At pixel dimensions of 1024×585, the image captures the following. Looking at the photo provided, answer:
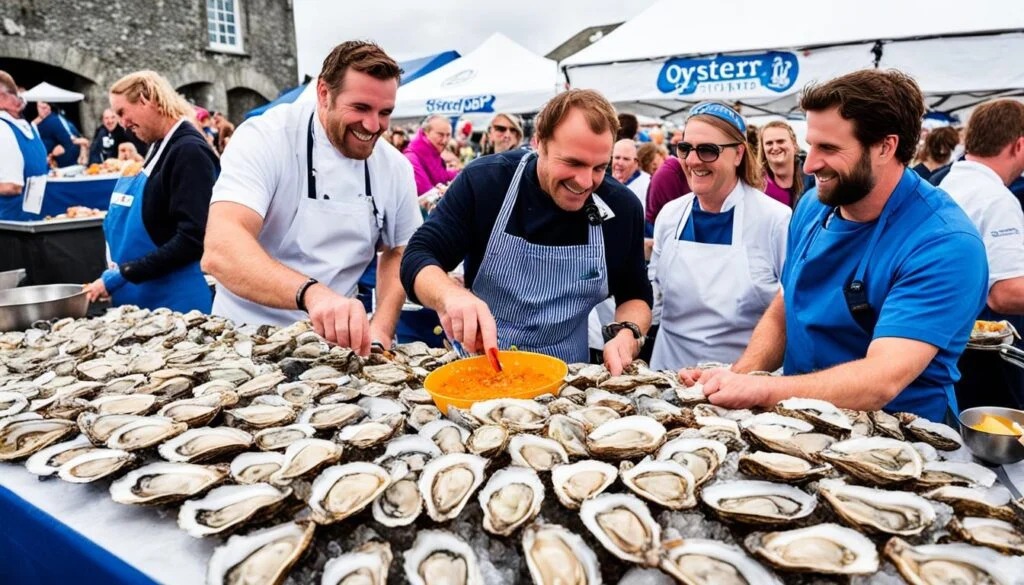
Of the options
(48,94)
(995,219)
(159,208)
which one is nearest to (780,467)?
(995,219)

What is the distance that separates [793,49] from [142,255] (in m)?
4.45

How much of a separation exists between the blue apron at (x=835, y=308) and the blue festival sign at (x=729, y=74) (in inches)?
122

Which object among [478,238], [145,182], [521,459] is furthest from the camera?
[145,182]

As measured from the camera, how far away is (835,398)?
1.51 metres

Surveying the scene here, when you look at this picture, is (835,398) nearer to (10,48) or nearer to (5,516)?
(5,516)

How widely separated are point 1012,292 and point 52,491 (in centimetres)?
319

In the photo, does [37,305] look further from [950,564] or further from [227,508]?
Result: [950,564]

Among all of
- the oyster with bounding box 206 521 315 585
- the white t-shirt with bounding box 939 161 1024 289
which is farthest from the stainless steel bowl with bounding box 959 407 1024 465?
the white t-shirt with bounding box 939 161 1024 289

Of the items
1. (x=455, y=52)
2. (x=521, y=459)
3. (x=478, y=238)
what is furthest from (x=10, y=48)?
(x=521, y=459)

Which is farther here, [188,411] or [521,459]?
[188,411]

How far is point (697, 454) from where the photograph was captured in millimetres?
1111

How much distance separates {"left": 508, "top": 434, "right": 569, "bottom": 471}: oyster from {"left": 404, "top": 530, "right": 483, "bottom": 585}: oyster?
206mm

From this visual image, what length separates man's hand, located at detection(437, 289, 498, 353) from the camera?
1.63 meters

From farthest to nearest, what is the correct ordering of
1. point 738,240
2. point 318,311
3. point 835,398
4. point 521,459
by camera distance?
point 738,240 < point 318,311 < point 835,398 < point 521,459
